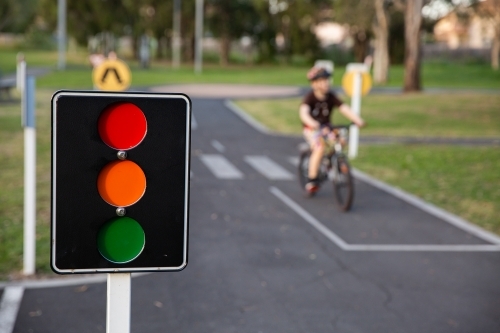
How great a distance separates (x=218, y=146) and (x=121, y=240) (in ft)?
50.0

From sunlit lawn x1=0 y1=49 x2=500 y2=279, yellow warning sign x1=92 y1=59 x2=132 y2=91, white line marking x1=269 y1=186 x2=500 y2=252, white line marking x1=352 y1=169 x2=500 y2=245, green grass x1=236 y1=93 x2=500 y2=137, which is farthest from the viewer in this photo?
green grass x1=236 y1=93 x2=500 y2=137

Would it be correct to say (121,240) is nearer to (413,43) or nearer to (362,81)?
(362,81)

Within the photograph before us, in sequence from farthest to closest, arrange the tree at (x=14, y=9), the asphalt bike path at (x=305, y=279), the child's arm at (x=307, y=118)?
the tree at (x=14, y=9) < the child's arm at (x=307, y=118) < the asphalt bike path at (x=305, y=279)

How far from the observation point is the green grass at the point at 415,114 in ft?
71.7

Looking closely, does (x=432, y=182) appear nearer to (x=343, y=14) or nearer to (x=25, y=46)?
(x=343, y=14)

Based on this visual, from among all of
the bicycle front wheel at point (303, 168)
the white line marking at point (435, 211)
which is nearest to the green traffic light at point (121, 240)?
the white line marking at point (435, 211)

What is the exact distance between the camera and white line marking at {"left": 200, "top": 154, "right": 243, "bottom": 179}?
13727 mm

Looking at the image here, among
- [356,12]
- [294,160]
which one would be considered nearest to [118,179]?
[294,160]

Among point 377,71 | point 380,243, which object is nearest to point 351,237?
point 380,243

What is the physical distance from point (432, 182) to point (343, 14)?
36.5 m

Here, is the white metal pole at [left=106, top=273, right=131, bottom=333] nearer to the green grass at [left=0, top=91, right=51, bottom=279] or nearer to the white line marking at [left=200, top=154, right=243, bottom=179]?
the green grass at [left=0, top=91, right=51, bottom=279]

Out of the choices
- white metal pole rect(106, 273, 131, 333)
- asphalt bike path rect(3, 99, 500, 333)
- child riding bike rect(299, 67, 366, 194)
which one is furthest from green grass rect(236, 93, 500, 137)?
white metal pole rect(106, 273, 131, 333)

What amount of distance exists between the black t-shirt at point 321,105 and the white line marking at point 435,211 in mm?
1746

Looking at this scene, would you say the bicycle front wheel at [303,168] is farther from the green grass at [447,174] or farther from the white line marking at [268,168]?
the green grass at [447,174]
